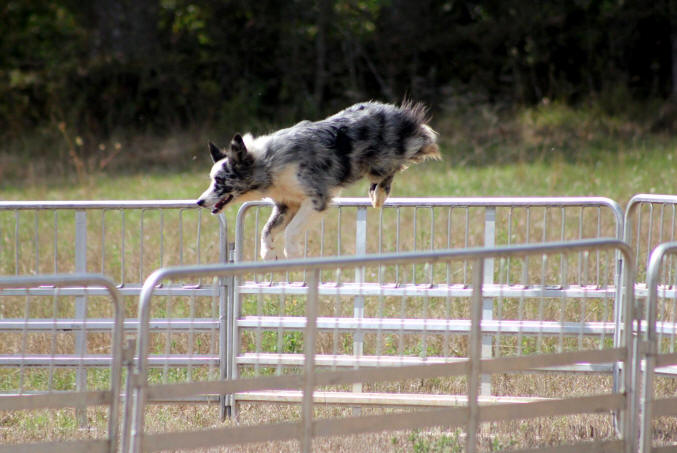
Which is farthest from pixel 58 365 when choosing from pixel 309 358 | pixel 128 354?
pixel 309 358

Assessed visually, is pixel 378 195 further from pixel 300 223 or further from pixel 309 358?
pixel 309 358

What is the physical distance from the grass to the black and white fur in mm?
922

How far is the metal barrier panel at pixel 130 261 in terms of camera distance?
6.70 m

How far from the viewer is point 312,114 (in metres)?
21.3

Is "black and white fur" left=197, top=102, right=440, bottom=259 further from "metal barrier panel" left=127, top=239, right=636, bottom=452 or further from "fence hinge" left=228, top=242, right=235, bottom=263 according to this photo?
"fence hinge" left=228, top=242, right=235, bottom=263

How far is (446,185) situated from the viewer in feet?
47.7

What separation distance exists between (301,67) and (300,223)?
648 inches

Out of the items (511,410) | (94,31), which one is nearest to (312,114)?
(94,31)

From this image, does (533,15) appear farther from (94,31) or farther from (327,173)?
(327,173)

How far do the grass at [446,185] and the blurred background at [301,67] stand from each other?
0.45m

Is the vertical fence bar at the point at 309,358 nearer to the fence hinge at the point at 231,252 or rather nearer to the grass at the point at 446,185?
the grass at the point at 446,185

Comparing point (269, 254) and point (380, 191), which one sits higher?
point (380, 191)

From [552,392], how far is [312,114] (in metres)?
14.5

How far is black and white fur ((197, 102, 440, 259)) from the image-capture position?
6.14m
